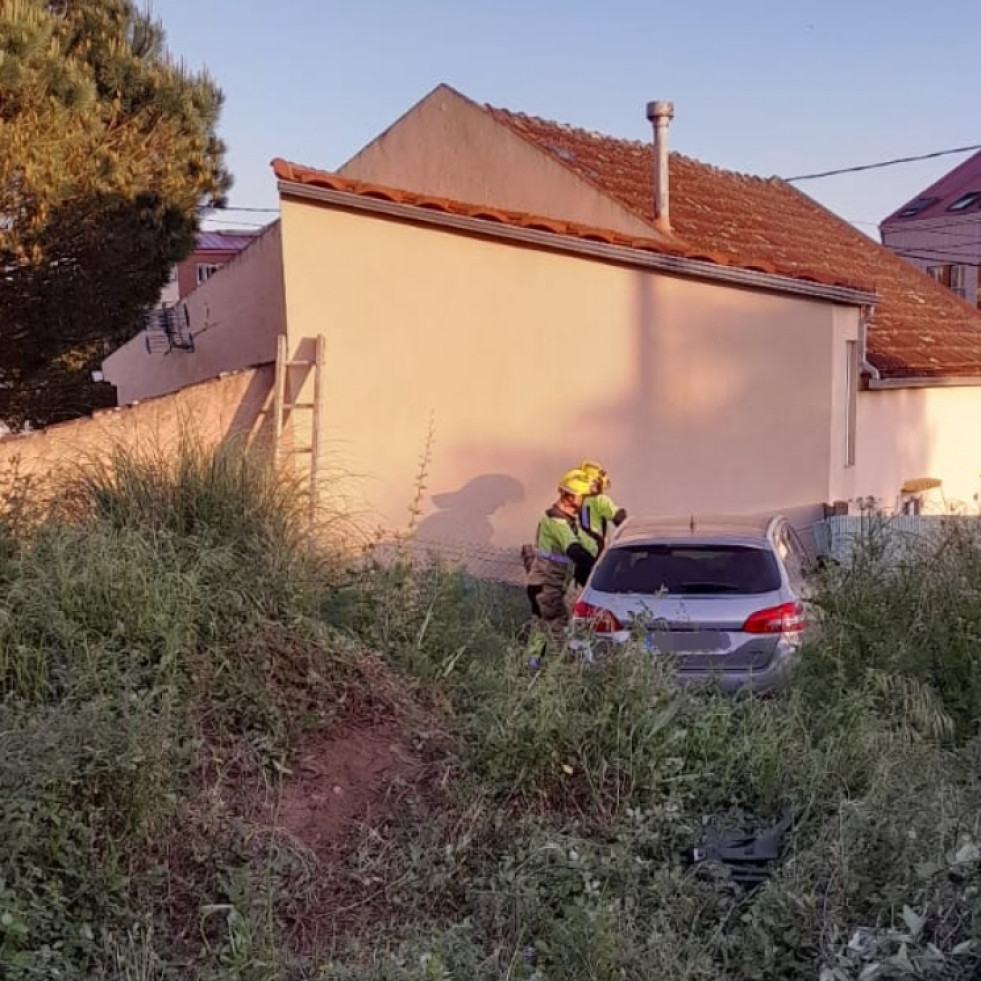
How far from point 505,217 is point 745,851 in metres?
7.42

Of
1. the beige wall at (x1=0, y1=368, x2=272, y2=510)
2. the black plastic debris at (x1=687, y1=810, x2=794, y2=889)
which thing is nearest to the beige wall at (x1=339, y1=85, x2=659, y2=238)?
the beige wall at (x1=0, y1=368, x2=272, y2=510)

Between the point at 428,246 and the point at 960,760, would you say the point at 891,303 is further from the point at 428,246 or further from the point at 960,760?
the point at 960,760

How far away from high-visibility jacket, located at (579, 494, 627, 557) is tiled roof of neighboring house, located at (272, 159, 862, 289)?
2908mm

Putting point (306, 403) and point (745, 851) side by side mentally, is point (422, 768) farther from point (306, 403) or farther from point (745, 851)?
point (306, 403)

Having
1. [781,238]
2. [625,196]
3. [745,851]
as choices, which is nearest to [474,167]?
[625,196]

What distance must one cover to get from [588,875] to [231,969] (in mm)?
1338

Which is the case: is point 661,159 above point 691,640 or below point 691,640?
above

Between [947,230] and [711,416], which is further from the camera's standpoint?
[947,230]

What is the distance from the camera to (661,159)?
1452 centimetres

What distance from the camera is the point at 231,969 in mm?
3590

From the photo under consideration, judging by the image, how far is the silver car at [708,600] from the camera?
655 cm

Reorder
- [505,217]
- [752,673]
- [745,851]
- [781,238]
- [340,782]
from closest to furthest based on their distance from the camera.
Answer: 1. [745,851]
2. [340,782]
3. [752,673]
4. [505,217]
5. [781,238]

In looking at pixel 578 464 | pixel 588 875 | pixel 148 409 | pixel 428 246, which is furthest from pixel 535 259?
pixel 588 875

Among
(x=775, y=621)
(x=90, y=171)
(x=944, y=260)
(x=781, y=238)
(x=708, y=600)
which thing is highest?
(x=944, y=260)
